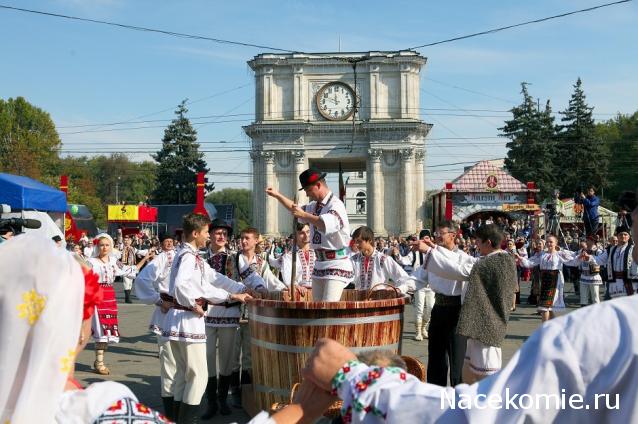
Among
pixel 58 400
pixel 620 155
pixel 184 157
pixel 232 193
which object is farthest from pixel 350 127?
pixel 232 193

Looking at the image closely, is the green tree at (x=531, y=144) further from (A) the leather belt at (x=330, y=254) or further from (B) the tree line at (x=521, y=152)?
(A) the leather belt at (x=330, y=254)

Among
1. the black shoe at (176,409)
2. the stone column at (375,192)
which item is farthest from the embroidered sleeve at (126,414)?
the stone column at (375,192)

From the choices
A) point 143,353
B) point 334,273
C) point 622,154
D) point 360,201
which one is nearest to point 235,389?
point 334,273

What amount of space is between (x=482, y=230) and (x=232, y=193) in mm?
144887

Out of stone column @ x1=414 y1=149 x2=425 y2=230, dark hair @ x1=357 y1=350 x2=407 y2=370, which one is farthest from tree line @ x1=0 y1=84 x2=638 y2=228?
dark hair @ x1=357 y1=350 x2=407 y2=370

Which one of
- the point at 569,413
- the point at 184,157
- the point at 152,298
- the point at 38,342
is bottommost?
the point at 152,298

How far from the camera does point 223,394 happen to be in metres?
8.81

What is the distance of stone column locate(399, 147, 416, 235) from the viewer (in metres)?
59.3

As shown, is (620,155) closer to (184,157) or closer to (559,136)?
(559,136)

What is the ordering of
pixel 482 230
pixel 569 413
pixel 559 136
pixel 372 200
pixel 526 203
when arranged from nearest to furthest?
pixel 569 413 < pixel 482 230 < pixel 526 203 < pixel 372 200 < pixel 559 136

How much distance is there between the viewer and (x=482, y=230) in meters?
7.23

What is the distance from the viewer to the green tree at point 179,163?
7562cm

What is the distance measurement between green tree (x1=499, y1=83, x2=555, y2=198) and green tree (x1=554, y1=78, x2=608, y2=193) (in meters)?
1.55

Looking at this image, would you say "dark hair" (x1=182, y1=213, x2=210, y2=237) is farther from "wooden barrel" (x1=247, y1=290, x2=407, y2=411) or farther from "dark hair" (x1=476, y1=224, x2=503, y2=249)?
"dark hair" (x1=476, y1=224, x2=503, y2=249)
